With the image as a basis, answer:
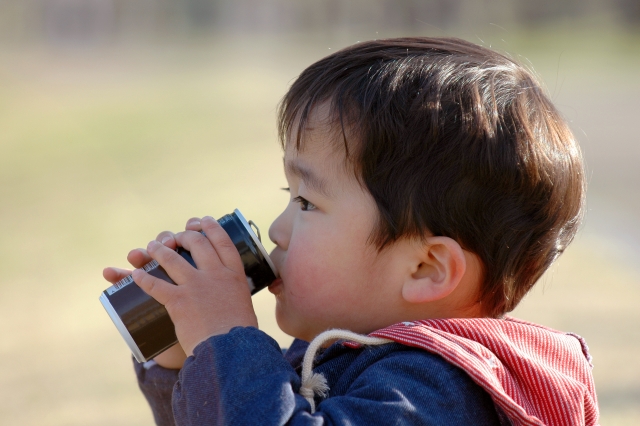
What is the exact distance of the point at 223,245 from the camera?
1661mm

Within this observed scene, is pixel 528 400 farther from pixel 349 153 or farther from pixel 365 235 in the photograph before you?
pixel 349 153

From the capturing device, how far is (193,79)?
13383 mm

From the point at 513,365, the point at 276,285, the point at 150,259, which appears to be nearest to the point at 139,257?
the point at 150,259

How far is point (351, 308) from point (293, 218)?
9.7 inches

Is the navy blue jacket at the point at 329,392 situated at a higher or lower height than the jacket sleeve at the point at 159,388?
higher

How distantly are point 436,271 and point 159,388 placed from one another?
0.85 meters

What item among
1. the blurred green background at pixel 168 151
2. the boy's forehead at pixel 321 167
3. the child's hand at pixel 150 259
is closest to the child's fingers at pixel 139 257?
the child's hand at pixel 150 259

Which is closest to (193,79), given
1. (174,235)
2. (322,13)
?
(322,13)

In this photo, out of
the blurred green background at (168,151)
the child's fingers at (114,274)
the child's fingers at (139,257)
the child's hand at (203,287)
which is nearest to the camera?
the child's hand at (203,287)

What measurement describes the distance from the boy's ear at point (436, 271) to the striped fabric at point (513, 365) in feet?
0.34

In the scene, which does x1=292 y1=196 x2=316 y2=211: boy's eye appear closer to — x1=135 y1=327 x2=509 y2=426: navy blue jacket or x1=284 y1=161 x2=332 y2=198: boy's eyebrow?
x1=284 y1=161 x2=332 y2=198: boy's eyebrow

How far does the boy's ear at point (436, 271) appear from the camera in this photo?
5.31 feet

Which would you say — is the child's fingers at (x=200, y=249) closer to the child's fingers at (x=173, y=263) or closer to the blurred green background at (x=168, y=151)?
the child's fingers at (x=173, y=263)

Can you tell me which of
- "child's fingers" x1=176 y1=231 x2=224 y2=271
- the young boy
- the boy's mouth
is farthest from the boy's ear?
"child's fingers" x1=176 y1=231 x2=224 y2=271
